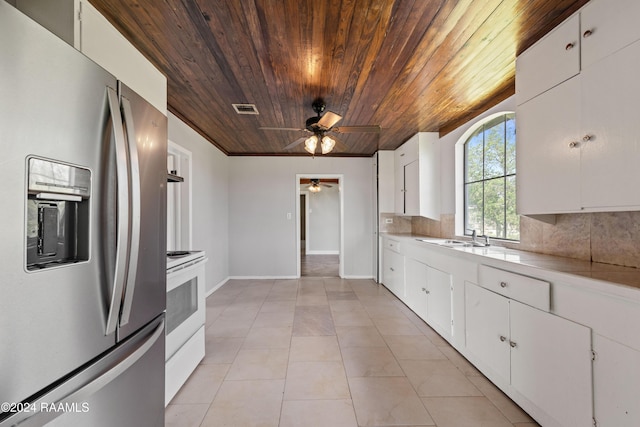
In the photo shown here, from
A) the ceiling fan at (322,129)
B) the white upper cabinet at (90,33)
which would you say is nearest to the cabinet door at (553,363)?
the ceiling fan at (322,129)

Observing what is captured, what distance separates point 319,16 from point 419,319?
3.11m

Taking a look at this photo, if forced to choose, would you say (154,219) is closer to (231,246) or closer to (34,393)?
(34,393)

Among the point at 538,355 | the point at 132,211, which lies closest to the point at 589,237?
the point at 538,355

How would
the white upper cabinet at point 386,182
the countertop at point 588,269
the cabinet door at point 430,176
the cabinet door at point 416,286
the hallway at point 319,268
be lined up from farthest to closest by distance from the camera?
the hallway at point 319,268
the white upper cabinet at point 386,182
the cabinet door at point 430,176
the cabinet door at point 416,286
the countertop at point 588,269

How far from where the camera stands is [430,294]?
2.89 m

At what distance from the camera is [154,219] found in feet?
3.98

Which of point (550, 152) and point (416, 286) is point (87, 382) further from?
point (416, 286)

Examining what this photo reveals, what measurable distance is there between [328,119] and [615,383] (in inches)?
92.9

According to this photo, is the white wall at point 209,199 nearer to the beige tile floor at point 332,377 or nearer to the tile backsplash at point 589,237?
the beige tile floor at point 332,377

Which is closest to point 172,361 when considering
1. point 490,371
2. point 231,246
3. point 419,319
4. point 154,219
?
point 154,219

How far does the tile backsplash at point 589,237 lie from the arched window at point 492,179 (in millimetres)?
276

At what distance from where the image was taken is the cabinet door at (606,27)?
4.16ft

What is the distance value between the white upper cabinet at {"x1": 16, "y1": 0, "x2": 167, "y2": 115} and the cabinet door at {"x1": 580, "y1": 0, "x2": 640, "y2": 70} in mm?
2468

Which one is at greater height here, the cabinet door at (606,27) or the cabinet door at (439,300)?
the cabinet door at (606,27)
